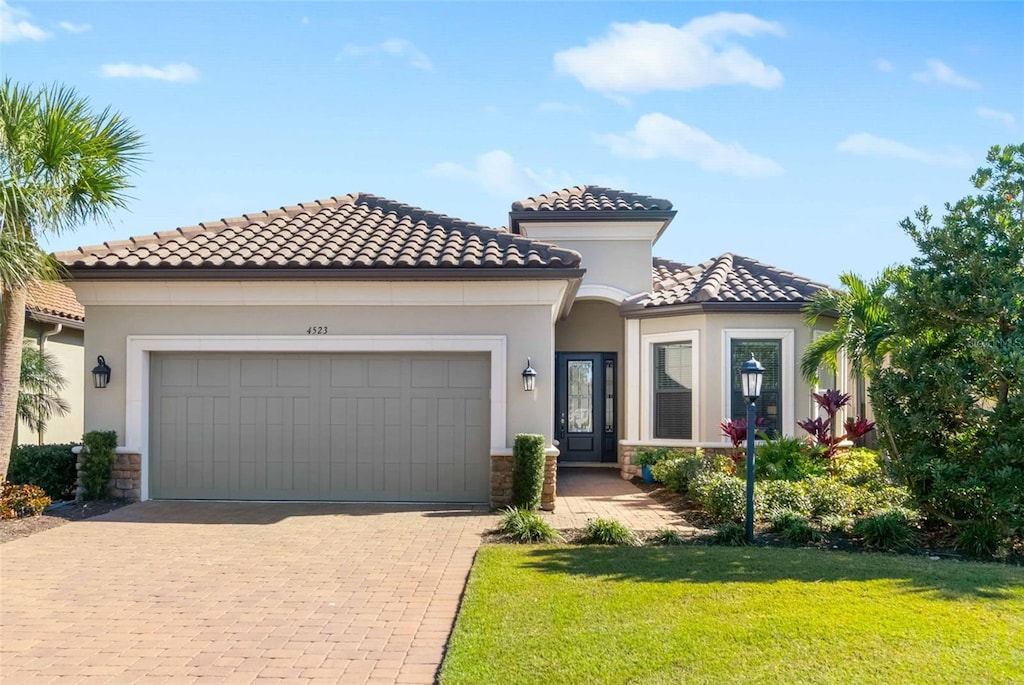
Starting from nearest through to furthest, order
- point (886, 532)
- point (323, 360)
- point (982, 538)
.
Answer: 1. point (982, 538)
2. point (886, 532)
3. point (323, 360)

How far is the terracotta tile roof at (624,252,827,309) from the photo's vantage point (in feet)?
46.9

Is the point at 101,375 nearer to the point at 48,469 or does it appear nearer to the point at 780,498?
the point at 48,469

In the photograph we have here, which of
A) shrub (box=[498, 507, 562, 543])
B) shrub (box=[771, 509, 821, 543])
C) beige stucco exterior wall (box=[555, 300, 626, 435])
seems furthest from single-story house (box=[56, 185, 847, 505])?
beige stucco exterior wall (box=[555, 300, 626, 435])

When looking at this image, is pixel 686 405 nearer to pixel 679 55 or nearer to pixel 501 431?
pixel 501 431

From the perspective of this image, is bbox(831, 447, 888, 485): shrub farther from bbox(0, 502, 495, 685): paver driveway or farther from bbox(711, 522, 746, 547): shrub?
bbox(0, 502, 495, 685): paver driveway

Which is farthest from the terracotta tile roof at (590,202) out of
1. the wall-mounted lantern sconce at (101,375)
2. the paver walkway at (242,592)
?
the wall-mounted lantern sconce at (101,375)

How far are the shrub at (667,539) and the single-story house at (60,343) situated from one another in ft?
42.5

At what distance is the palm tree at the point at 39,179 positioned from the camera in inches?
384

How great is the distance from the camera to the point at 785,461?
1222 centimetres

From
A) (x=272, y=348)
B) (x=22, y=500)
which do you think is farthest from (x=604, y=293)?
(x=22, y=500)

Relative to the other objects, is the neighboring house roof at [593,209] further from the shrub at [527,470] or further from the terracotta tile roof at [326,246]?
the shrub at [527,470]

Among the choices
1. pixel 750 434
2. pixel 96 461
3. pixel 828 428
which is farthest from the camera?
pixel 828 428

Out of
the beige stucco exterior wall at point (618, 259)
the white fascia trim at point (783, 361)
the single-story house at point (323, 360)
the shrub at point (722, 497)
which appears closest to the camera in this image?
the shrub at point (722, 497)

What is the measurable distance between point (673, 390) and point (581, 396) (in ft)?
9.02
